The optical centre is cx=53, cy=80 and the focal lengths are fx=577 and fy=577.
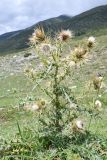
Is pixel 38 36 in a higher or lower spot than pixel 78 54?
higher

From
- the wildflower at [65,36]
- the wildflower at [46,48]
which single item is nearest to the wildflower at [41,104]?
the wildflower at [46,48]

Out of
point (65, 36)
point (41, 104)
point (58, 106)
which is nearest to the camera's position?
point (65, 36)

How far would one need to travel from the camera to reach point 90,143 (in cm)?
763

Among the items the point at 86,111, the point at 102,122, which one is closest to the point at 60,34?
the point at 86,111

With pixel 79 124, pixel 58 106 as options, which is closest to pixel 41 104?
pixel 58 106

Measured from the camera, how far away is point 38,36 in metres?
7.60

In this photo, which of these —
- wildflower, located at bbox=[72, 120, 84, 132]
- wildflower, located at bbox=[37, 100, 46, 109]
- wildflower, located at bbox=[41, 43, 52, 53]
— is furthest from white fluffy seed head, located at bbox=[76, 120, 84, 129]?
wildflower, located at bbox=[41, 43, 52, 53]

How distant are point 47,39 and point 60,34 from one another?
0.18m

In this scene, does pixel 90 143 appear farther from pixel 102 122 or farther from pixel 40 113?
pixel 102 122

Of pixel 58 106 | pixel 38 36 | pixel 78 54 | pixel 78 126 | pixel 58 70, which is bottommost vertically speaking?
pixel 78 126

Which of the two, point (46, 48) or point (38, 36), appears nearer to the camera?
point (46, 48)

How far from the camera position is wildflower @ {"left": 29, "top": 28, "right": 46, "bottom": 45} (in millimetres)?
7574

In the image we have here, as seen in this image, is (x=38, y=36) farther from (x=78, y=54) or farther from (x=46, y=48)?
(x=78, y=54)

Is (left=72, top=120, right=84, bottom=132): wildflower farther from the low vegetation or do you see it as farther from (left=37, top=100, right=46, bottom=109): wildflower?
(left=37, top=100, right=46, bottom=109): wildflower
